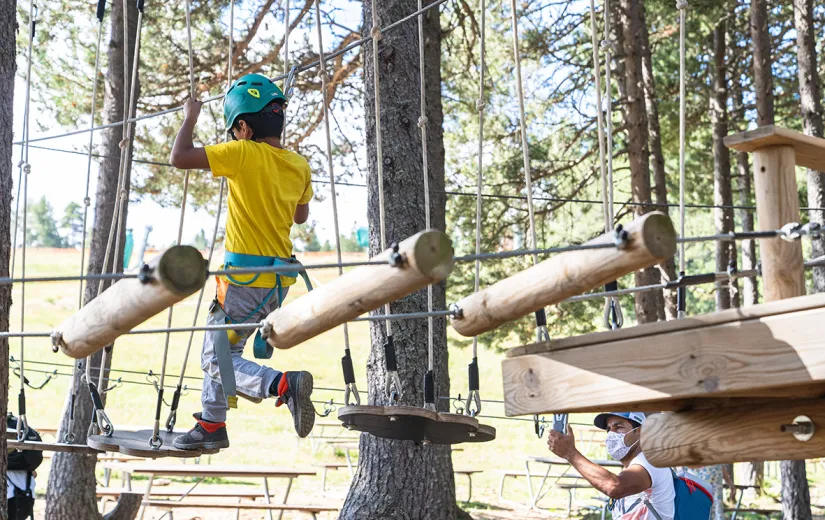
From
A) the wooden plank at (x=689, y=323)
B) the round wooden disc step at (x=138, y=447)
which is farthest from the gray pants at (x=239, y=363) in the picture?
the wooden plank at (x=689, y=323)

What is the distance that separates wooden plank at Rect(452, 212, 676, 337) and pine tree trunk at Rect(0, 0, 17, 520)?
5.43 feet

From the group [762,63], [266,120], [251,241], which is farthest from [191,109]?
[762,63]

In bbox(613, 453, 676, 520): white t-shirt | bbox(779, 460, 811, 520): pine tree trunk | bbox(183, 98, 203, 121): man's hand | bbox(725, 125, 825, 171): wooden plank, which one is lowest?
bbox(779, 460, 811, 520): pine tree trunk

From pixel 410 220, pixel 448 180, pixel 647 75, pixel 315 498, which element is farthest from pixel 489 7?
pixel 410 220

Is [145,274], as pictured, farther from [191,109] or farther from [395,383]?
[395,383]

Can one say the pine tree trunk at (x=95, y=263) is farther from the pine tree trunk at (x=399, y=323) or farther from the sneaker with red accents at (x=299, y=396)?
the sneaker with red accents at (x=299, y=396)

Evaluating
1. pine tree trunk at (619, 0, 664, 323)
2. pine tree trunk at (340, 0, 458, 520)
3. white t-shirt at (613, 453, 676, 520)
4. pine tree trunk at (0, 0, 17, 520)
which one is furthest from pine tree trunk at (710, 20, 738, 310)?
pine tree trunk at (0, 0, 17, 520)

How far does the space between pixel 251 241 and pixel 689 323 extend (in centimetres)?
165

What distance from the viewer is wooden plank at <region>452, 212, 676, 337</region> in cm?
176

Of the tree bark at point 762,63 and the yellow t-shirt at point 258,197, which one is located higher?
the tree bark at point 762,63

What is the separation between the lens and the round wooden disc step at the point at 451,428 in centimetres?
318

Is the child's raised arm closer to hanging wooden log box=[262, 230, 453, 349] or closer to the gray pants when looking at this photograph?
the gray pants

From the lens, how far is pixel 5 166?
3.12 meters

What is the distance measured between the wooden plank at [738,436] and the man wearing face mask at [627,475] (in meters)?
0.52
